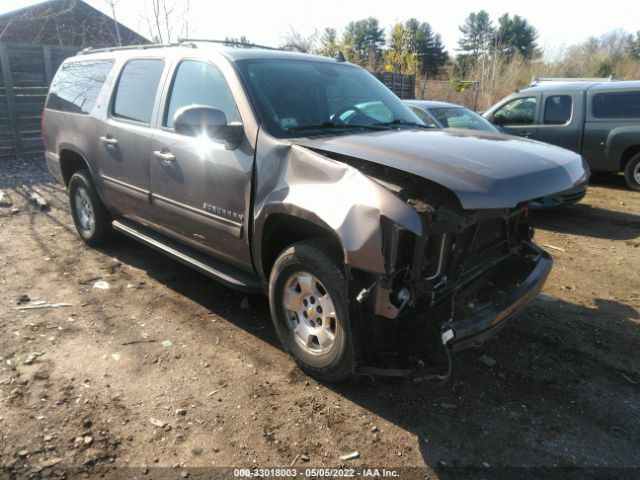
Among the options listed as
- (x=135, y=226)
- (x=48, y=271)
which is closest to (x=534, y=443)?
(x=135, y=226)

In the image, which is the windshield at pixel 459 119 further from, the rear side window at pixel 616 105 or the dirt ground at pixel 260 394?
the dirt ground at pixel 260 394

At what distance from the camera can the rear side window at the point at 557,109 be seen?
904 cm

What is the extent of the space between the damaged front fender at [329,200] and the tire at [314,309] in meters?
A: 0.19

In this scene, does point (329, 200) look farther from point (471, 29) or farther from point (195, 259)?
point (471, 29)

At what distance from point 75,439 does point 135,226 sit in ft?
8.11

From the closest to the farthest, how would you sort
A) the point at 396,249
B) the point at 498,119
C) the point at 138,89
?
the point at 396,249 < the point at 138,89 < the point at 498,119

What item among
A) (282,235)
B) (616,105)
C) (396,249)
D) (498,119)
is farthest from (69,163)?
(616,105)

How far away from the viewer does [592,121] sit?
8.79m

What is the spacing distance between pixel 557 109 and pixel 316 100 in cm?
715

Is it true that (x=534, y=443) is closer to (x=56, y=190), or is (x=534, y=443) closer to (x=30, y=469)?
(x=30, y=469)

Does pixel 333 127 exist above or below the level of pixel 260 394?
above

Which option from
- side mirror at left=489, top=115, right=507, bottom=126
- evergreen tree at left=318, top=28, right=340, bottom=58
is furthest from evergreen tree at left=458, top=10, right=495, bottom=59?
side mirror at left=489, top=115, right=507, bottom=126

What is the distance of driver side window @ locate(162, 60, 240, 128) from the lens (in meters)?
3.50

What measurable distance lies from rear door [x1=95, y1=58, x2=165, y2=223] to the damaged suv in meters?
0.02
